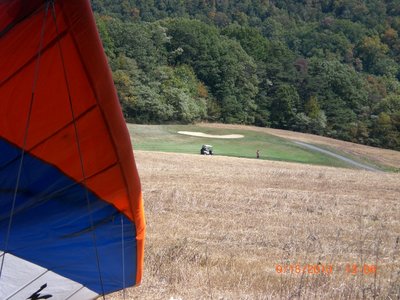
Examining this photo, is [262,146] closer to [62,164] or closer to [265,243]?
[265,243]

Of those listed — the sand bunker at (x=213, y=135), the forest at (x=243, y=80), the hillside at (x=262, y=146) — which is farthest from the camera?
the forest at (x=243, y=80)

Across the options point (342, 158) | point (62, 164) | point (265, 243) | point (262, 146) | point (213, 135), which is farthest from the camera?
point (213, 135)

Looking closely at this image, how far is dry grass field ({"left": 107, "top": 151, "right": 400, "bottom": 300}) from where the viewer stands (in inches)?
198

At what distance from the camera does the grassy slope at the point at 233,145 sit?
3722 cm

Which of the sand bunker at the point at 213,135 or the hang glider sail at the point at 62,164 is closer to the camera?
the hang glider sail at the point at 62,164

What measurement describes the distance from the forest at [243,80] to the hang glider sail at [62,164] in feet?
176

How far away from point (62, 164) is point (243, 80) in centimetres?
7136

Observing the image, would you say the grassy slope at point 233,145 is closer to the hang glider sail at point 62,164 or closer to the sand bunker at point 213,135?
the sand bunker at point 213,135

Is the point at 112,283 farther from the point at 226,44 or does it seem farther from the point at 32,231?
the point at 226,44

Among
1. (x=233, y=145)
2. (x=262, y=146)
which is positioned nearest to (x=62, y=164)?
(x=262, y=146)

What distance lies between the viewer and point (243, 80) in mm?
73812
